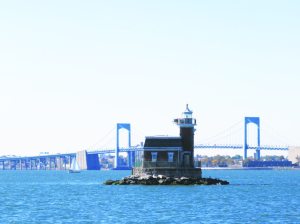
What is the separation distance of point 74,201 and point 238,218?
1574 cm

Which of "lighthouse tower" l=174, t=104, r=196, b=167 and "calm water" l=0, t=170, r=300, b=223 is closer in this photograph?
"calm water" l=0, t=170, r=300, b=223

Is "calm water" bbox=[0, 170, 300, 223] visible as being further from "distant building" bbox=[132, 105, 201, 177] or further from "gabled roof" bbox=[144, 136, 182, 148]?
"gabled roof" bbox=[144, 136, 182, 148]

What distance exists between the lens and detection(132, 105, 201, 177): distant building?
74.2 meters

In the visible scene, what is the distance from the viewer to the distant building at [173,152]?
243 feet

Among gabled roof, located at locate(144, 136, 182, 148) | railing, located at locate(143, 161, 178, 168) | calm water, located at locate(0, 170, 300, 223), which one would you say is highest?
gabled roof, located at locate(144, 136, 182, 148)

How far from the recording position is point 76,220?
151 ft

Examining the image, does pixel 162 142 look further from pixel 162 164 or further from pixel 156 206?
pixel 156 206

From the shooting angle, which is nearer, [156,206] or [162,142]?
[156,206]

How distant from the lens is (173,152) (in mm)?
74125

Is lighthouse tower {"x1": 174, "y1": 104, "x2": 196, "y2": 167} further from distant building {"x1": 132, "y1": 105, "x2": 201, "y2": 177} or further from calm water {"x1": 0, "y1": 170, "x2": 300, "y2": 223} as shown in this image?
calm water {"x1": 0, "y1": 170, "x2": 300, "y2": 223}

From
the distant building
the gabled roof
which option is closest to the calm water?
the distant building

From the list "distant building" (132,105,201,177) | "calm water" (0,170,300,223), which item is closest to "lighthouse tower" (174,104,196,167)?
"distant building" (132,105,201,177)

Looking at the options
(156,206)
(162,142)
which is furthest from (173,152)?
(156,206)

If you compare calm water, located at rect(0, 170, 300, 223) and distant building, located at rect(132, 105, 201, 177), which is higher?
distant building, located at rect(132, 105, 201, 177)
